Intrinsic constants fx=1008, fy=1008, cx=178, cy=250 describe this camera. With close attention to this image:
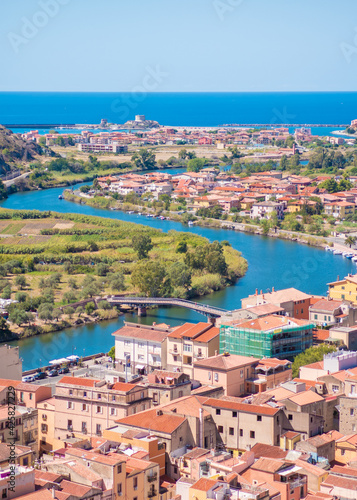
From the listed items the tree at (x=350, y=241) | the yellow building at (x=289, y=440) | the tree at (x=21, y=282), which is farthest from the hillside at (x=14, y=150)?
the yellow building at (x=289, y=440)

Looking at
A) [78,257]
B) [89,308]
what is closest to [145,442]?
[89,308]

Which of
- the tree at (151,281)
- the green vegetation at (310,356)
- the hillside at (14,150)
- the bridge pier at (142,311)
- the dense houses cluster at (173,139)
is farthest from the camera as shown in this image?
the dense houses cluster at (173,139)

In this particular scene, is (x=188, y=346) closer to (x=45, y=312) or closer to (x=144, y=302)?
(x=45, y=312)

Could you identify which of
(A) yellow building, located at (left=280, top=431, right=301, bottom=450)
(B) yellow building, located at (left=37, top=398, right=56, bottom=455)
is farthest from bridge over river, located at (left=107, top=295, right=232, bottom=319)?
(A) yellow building, located at (left=280, top=431, right=301, bottom=450)

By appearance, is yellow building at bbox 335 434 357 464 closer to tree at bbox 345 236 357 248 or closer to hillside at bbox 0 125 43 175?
tree at bbox 345 236 357 248

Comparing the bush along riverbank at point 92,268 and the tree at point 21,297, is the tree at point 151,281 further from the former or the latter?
the tree at point 21,297
